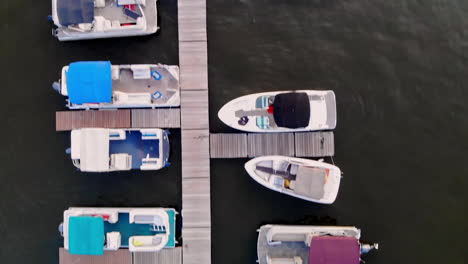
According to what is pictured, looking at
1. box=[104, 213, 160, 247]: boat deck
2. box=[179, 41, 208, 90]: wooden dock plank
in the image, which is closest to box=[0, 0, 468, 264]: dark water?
box=[179, 41, 208, 90]: wooden dock plank

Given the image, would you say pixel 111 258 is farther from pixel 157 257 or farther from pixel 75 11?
pixel 75 11

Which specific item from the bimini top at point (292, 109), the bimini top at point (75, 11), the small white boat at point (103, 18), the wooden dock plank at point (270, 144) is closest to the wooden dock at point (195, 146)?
the small white boat at point (103, 18)

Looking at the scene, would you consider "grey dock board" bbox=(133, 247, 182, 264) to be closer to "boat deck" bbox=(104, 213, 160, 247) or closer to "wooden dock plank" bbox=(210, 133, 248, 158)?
"boat deck" bbox=(104, 213, 160, 247)

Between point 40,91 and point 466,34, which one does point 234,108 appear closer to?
point 40,91

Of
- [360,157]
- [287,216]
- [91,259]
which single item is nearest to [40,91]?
[91,259]

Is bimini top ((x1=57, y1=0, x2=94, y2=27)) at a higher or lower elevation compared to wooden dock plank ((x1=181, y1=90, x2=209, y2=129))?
higher
